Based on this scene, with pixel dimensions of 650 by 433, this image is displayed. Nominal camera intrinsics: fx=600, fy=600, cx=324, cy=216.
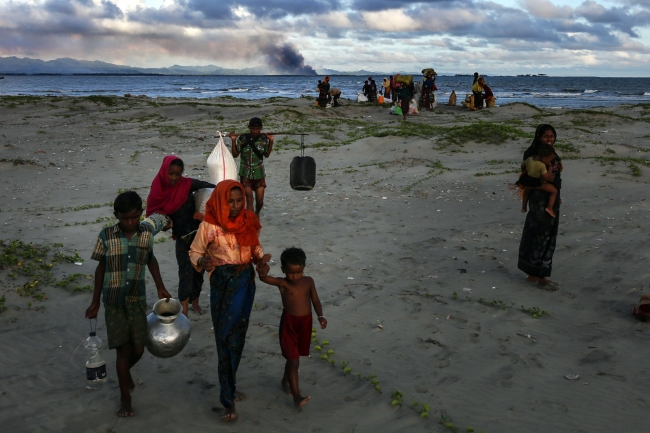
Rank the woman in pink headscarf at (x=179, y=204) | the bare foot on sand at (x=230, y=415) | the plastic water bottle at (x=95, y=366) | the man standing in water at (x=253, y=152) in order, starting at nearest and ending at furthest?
the bare foot on sand at (x=230, y=415)
the plastic water bottle at (x=95, y=366)
the woman in pink headscarf at (x=179, y=204)
the man standing in water at (x=253, y=152)

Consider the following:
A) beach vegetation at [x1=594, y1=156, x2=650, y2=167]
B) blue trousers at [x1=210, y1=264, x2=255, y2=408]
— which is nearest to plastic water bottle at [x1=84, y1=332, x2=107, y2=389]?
blue trousers at [x1=210, y1=264, x2=255, y2=408]

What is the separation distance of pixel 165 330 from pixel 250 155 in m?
4.67

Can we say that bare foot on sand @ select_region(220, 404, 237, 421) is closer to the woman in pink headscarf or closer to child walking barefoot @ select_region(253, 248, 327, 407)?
child walking barefoot @ select_region(253, 248, 327, 407)

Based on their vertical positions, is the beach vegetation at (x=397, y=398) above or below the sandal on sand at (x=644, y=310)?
below

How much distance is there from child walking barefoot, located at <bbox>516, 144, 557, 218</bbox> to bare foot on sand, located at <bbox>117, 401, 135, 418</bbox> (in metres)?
4.47

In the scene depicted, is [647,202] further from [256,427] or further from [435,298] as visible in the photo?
[256,427]

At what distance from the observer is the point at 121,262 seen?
3.88 meters

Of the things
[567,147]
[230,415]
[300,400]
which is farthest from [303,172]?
[567,147]

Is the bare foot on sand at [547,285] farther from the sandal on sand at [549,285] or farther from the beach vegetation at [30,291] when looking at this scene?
the beach vegetation at [30,291]

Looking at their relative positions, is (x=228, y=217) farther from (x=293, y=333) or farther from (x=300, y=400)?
(x=300, y=400)

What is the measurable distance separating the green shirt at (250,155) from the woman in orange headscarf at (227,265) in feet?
14.4

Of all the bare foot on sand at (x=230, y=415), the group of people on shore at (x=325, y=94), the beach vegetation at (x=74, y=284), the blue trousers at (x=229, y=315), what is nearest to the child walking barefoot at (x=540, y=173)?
the blue trousers at (x=229, y=315)

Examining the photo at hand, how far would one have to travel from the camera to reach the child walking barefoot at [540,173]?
20.1 feet

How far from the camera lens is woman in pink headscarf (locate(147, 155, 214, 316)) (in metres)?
5.10
